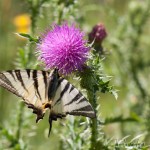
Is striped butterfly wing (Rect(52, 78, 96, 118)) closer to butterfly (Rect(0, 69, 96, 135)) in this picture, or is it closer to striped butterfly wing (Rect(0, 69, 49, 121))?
butterfly (Rect(0, 69, 96, 135))

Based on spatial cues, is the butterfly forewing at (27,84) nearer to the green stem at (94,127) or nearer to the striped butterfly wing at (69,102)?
the striped butterfly wing at (69,102)

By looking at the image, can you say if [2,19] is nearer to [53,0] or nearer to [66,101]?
[53,0]

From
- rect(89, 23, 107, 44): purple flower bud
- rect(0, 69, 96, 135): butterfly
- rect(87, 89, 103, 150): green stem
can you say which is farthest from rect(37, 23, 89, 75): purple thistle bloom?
rect(89, 23, 107, 44): purple flower bud

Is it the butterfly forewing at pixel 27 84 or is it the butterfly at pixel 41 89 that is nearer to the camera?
the butterfly at pixel 41 89

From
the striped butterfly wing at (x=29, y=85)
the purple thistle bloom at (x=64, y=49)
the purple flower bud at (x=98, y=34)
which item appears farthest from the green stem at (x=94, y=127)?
the purple flower bud at (x=98, y=34)

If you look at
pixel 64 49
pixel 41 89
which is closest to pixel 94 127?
pixel 41 89

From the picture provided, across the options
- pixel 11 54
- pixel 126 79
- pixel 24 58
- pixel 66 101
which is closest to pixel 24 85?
pixel 66 101

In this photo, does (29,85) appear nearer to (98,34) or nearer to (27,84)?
(27,84)
